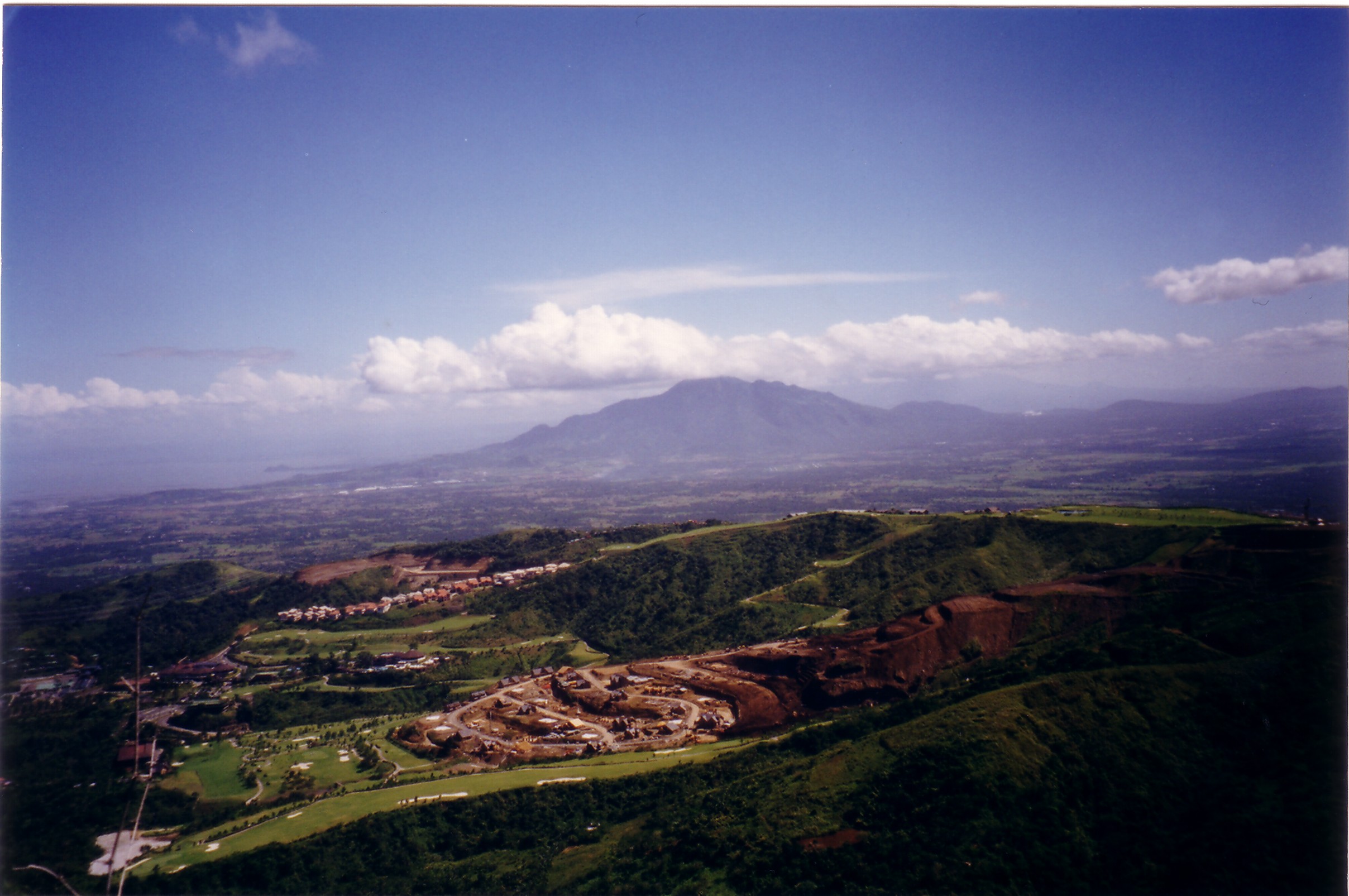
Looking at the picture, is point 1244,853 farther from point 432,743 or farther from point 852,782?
point 432,743

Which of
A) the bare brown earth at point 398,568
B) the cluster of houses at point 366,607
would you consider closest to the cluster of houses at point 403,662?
the cluster of houses at point 366,607

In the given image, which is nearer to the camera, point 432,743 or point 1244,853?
point 1244,853

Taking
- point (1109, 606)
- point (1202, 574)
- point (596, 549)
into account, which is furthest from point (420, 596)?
point (1202, 574)

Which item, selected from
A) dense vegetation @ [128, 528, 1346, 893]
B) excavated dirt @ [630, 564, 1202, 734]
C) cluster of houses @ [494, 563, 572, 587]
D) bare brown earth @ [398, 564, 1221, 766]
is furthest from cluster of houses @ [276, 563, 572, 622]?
dense vegetation @ [128, 528, 1346, 893]

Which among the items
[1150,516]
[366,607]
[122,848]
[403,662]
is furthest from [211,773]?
[1150,516]

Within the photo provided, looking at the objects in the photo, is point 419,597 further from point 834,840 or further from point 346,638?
point 834,840

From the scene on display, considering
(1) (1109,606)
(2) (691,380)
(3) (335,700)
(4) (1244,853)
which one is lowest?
(3) (335,700)
